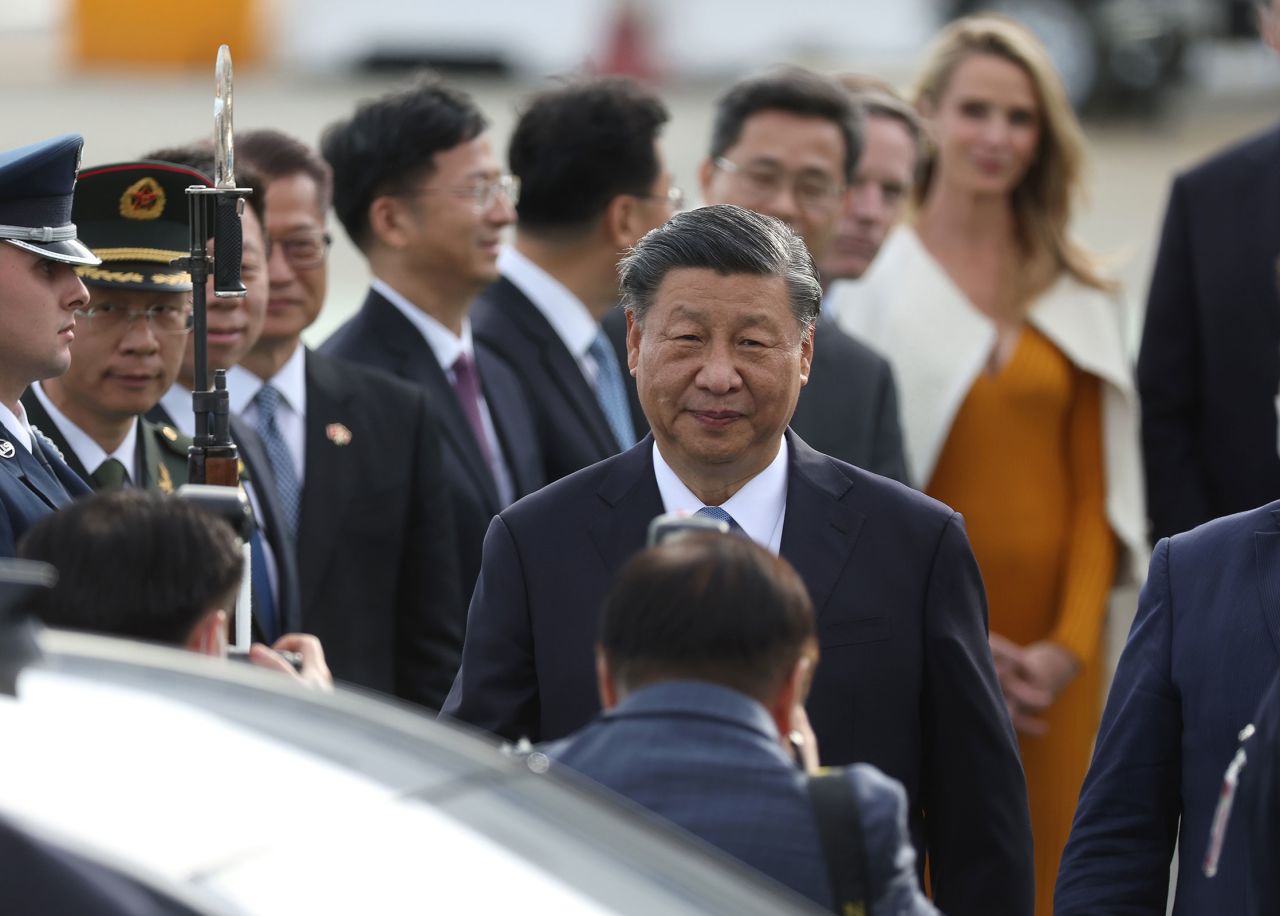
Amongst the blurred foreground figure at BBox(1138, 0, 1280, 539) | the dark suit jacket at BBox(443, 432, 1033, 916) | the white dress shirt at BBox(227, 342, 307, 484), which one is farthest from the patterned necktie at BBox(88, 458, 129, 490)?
the blurred foreground figure at BBox(1138, 0, 1280, 539)

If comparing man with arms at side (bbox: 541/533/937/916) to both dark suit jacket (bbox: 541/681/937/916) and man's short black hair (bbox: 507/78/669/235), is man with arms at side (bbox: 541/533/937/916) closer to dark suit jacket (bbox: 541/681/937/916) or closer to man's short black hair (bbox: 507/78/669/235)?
dark suit jacket (bbox: 541/681/937/916)

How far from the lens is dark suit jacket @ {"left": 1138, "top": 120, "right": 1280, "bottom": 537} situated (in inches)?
207

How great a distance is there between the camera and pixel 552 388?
16.5 feet

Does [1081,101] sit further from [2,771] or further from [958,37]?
[2,771]

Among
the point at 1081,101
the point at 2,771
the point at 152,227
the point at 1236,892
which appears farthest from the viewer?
the point at 1081,101

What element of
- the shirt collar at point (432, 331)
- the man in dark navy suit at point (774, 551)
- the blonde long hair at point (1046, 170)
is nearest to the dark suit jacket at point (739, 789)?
the man in dark navy suit at point (774, 551)

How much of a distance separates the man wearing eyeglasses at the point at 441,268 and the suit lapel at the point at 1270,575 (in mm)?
2075

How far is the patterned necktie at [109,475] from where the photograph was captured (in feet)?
12.9

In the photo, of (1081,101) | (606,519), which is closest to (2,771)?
(606,519)

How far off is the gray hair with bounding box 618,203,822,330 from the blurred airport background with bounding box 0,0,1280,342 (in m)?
13.4

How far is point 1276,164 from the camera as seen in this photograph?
5312 millimetres

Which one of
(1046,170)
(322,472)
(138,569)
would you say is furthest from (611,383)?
(138,569)

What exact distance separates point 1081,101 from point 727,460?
1721 centimetres

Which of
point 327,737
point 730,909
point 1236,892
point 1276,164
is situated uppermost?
point 1276,164
